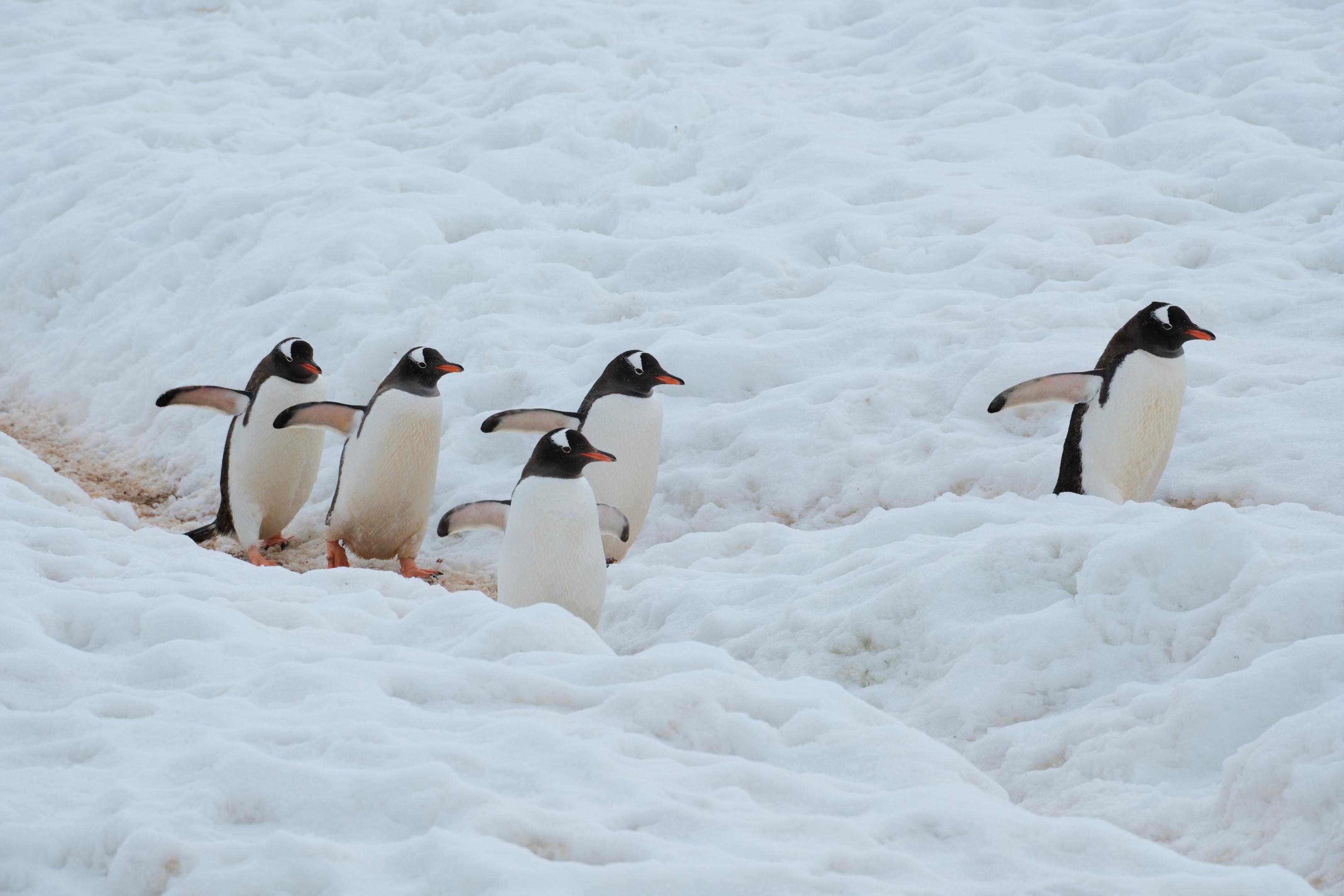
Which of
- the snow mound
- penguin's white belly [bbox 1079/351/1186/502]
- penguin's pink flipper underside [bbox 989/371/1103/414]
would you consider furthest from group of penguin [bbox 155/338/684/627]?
penguin's white belly [bbox 1079/351/1186/502]

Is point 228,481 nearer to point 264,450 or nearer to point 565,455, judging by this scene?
point 264,450

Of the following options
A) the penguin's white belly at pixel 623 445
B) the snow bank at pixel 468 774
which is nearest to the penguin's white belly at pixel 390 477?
the penguin's white belly at pixel 623 445

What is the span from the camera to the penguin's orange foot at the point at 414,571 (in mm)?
5398

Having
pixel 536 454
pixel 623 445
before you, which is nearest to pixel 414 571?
pixel 623 445

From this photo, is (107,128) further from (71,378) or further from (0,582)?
(0,582)

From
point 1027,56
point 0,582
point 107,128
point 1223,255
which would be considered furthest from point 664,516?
point 107,128

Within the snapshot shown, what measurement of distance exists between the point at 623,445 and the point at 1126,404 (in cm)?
215

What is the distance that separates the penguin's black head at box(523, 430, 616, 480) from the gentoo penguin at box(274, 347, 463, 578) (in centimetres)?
104

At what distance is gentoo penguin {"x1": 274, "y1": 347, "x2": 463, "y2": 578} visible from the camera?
5.39 meters

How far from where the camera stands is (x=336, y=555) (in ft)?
18.6

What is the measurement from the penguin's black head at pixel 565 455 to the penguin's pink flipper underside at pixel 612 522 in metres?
0.44

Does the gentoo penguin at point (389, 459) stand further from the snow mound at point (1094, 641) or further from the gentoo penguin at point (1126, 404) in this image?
the gentoo penguin at point (1126, 404)

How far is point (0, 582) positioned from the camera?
3.22m

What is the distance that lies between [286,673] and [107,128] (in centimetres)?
874
